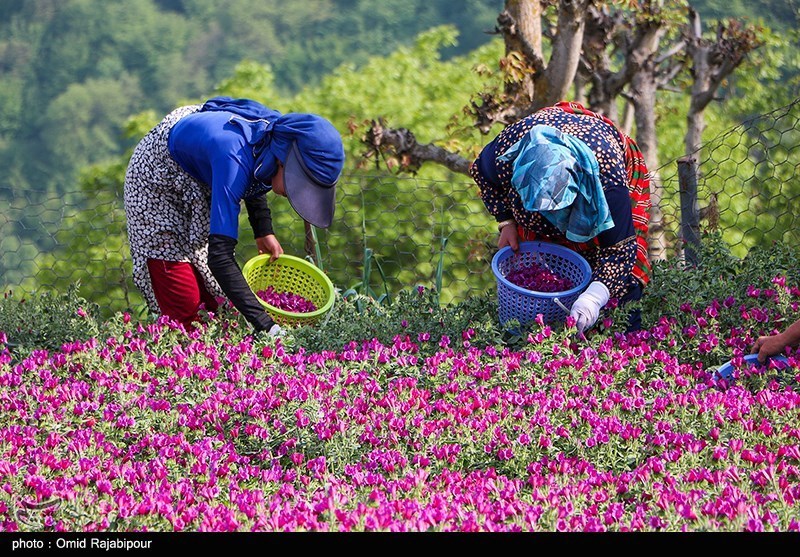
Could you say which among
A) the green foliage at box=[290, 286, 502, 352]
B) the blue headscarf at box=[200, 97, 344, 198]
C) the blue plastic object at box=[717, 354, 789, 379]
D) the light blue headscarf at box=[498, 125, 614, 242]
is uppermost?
the light blue headscarf at box=[498, 125, 614, 242]

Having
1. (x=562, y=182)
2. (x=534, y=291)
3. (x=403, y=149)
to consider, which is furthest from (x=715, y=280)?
(x=403, y=149)

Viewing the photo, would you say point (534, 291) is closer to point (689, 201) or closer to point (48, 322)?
point (689, 201)

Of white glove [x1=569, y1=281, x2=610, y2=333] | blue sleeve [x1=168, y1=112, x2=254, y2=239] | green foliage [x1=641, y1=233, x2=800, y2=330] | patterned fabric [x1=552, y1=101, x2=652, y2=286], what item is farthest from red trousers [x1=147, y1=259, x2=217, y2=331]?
green foliage [x1=641, y1=233, x2=800, y2=330]

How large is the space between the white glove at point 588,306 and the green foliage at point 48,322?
2.07 meters

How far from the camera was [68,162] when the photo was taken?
5078 cm

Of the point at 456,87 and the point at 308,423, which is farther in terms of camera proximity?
the point at 456,87

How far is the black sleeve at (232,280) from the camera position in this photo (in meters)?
4.10

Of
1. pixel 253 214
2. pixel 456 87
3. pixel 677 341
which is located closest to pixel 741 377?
pixel 677 341

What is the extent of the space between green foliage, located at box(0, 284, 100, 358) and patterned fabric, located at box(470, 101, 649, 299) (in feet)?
6.11

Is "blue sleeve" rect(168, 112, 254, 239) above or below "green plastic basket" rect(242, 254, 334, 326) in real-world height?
above

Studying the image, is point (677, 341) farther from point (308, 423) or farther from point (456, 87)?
point (456, 87)

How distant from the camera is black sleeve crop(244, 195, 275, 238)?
4758 millimetres

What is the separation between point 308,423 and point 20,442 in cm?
94

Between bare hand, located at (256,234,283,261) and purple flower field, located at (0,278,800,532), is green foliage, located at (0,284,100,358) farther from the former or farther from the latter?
bare hand, located at (256,234,283,261)
